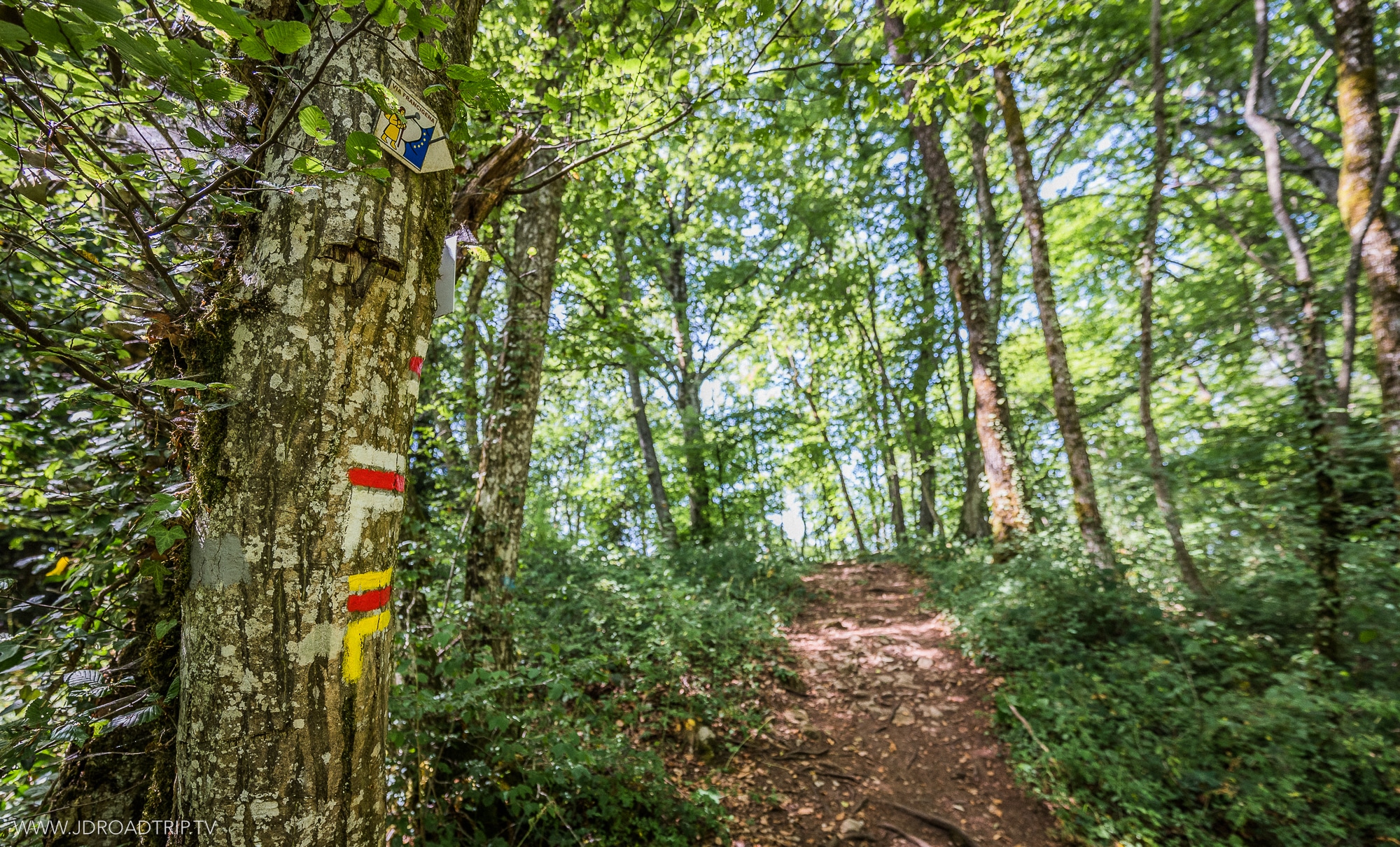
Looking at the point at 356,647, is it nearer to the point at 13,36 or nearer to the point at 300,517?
the point at 300,517

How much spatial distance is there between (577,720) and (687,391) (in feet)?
27.5

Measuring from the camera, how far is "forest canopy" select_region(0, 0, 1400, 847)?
3.84 ft

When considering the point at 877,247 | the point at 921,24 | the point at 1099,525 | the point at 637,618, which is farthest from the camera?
the point at 877,247

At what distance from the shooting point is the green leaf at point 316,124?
1095mm

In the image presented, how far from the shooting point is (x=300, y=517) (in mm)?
1164

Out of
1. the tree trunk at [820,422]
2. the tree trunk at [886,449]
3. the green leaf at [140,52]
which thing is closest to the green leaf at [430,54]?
the green leaf at [140,52]

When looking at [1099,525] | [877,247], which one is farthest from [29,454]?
[877,247]

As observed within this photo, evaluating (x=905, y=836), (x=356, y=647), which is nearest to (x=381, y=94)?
(x=356, y=647)

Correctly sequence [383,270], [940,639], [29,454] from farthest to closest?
1. [940,639]
2. [29,454]
3. [383,270]

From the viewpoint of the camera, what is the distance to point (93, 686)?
4.30ft

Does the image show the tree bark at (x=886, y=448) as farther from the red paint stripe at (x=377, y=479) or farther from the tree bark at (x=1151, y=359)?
the red paint stripe at (x=377, y=479)

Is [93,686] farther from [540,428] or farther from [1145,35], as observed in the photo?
[540,428]

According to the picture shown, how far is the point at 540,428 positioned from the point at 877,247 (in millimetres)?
10205

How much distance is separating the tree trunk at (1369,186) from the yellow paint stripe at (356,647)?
21.2 ft
